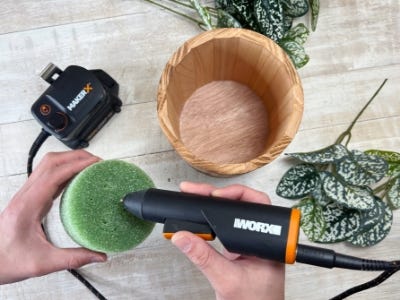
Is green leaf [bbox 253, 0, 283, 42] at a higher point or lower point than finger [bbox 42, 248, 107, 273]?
higher

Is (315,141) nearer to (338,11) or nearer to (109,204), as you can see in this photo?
(338,11)

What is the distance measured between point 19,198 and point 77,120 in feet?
0.44

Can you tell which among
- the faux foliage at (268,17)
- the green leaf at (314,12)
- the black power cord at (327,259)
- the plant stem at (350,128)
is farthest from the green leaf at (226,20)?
the black power cord at (327,259)

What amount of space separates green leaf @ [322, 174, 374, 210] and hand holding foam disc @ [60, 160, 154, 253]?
287 millimetres

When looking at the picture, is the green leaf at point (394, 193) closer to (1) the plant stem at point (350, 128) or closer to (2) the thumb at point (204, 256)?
(1) the plant stem at point (350, 128)

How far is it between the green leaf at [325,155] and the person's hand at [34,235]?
1.00 ft

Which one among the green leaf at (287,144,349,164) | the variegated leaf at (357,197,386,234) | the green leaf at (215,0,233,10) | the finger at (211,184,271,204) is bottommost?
the variegated leaf at (357,197,386,234)

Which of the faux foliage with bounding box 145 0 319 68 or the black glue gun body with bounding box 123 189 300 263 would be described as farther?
the faux foliage with bounding box 145 0 319 68

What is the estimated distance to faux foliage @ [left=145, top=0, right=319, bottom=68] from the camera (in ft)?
2.00

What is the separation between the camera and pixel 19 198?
1.71ft

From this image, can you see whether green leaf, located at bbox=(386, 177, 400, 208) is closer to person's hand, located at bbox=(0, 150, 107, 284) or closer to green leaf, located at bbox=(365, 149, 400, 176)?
green leaf, located at bbox=(365, 149, 400, 176)

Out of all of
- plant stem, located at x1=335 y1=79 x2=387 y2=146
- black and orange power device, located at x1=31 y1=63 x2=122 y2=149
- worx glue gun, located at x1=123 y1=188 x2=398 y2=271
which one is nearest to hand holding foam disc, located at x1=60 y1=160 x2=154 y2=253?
worx glue gun, located at x1=123 y1=188 x2=398 y2=271

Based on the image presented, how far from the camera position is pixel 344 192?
60 centimetres

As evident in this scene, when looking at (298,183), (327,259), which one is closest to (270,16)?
(298,183)
